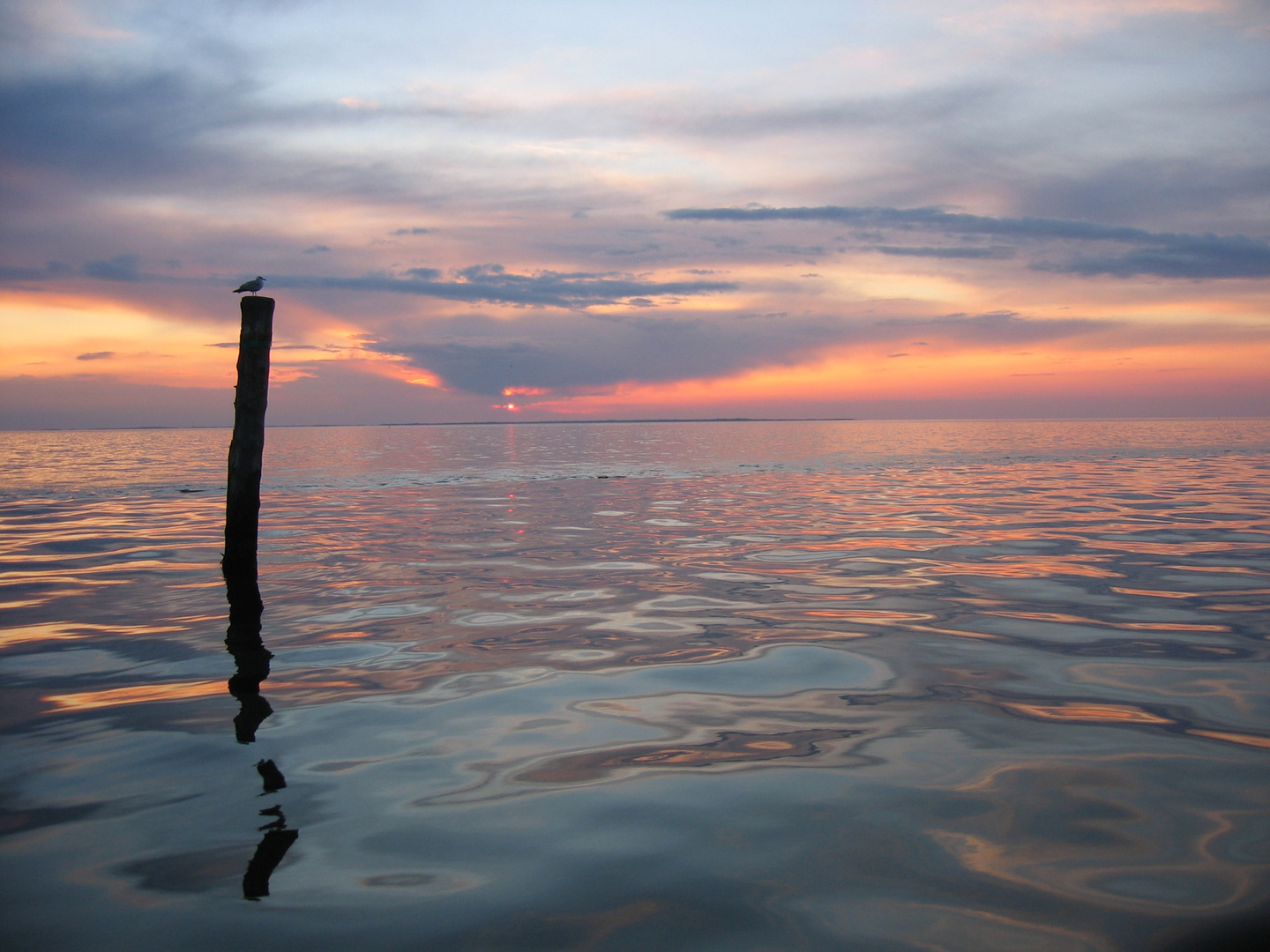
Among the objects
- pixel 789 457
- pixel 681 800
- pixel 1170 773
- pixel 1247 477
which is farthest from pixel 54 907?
pixel 789 457

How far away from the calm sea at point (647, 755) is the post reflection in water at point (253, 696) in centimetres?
3

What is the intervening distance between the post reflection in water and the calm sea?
27mm

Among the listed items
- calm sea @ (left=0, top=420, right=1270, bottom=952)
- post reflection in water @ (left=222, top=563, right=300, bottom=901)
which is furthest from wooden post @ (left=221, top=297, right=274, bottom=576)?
calm sea @ (left=0, top=420, right=1270, bottom=952)

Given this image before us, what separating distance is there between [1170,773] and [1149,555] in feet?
28.5

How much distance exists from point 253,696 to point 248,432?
17.5ft

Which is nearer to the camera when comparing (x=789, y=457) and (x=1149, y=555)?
(x=1149, y=555)

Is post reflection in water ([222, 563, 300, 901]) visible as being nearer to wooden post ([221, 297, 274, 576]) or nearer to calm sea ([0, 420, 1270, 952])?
calm sea ([0, 420, 1270, 952])

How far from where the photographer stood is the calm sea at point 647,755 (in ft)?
11.2

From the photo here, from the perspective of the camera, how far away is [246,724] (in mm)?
5629

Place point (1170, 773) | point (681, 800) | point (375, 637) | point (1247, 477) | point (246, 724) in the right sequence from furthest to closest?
point (1247, 477) → point (375, 637) → point (246, 724) → point (1170, 773) → point (681, 800)

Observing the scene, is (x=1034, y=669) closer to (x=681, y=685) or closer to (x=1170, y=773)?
(x=1170, y=773)

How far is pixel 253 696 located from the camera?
6234mm

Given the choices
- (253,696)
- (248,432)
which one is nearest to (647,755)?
(253,696)

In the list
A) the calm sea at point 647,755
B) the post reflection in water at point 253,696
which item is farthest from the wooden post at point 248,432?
the calm sea at point 647,755
